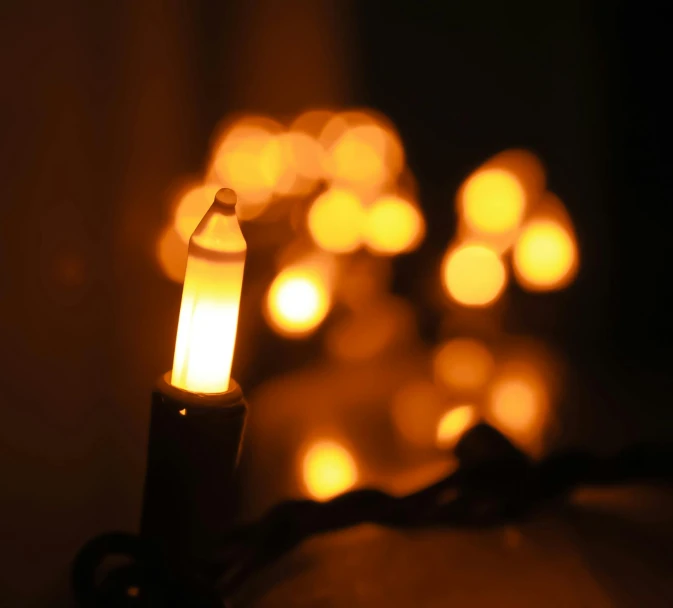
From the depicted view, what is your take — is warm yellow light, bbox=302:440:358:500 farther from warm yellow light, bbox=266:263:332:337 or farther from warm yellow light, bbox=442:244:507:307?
warm yellow light, bbox=442:244:507:307

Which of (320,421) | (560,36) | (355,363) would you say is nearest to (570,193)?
(560,36)

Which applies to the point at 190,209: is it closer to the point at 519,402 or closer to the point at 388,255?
the point at 388,255

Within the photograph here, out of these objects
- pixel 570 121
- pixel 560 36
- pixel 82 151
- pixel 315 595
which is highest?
pixel 560 36

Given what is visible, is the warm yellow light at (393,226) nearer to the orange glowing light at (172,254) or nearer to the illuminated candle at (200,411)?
the orange glowing light at (172,254)

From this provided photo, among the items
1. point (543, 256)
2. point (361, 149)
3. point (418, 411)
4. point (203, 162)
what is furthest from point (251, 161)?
point (543, 256)

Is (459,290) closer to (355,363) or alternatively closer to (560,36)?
(355,363)

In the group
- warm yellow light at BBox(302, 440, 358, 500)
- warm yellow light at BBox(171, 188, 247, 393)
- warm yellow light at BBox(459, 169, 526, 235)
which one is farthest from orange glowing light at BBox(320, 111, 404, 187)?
warm yellow light at BBox(171, 188, 247, 393)
